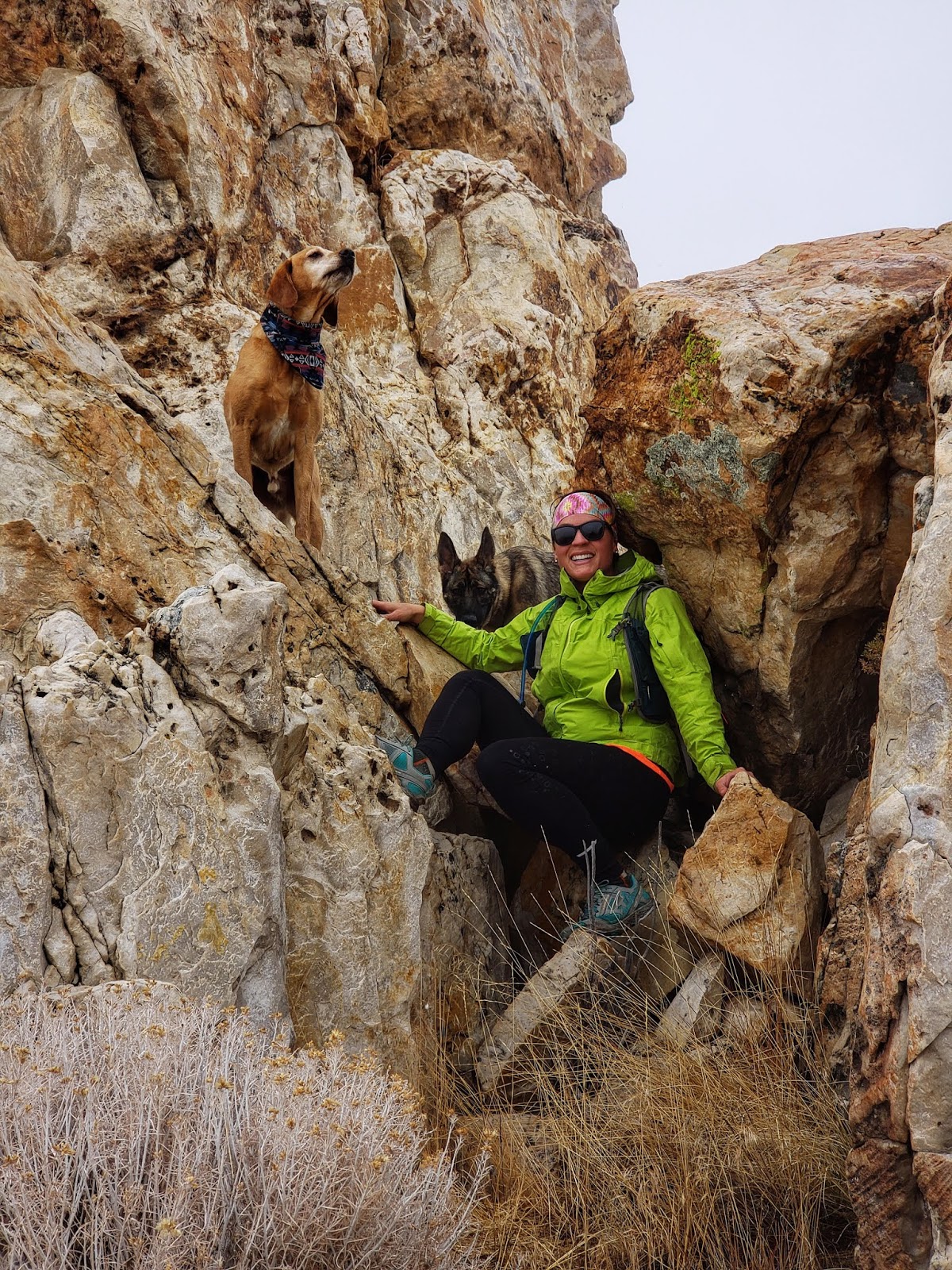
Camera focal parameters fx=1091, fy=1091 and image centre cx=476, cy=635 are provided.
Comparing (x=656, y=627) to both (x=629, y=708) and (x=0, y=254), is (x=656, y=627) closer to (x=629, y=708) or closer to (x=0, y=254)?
(x=629, y=708)

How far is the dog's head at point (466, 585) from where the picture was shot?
7344 millimetres

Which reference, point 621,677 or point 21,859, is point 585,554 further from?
point 21,859

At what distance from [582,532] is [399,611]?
42.9 inches

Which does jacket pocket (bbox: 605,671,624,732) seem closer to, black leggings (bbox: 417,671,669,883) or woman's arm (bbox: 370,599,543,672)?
black leggings (bbox: 417,671,669,883)

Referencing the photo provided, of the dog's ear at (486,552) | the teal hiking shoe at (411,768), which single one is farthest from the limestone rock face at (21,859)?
the dog's ear at (486,552)

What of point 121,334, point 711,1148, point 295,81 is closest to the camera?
point 711,1148

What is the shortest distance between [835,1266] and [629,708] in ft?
8.32

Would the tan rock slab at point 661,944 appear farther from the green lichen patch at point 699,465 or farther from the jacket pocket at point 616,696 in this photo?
the green lichen patch at point 699,465

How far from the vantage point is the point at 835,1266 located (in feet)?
10.3

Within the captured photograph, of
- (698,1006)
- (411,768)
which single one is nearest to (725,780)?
(698,1006)

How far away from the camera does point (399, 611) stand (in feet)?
18.9

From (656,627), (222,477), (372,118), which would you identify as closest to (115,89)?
(372,118)

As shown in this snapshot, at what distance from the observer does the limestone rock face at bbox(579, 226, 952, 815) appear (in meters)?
4.66

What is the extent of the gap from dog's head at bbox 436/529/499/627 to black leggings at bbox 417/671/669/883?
2188mm
